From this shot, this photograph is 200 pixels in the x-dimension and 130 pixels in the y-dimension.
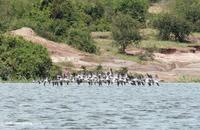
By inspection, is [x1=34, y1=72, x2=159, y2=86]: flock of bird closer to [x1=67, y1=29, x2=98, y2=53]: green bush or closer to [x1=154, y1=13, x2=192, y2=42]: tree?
[x1=67, y1=29, x2=98, y2=53]: green bush

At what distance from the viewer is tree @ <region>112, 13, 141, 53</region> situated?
438 ft

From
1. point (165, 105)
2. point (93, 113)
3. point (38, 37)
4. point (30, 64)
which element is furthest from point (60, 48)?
point (93, 113)

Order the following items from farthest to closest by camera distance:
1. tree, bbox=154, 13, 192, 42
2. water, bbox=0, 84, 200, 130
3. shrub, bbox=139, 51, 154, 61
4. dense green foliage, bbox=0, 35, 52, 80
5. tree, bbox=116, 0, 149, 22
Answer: tree, bbox=116, 0, 149, 22, tree, bbox=154, 13, 192, 42, shrub, bbox=139, 51, 154, 61, dense green foliage, bbox=0, 35, 52, 80, water, bbox=0, 84, 200, 130

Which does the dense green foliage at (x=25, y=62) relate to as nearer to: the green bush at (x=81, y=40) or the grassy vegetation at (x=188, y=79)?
the green bush at (x=81, y=40)

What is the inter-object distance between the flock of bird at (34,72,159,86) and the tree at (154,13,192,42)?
125ft

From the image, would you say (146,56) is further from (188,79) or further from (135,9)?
(135,9)

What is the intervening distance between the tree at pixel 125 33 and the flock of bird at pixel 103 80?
26.7 meters

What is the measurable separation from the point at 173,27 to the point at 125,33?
1287cm

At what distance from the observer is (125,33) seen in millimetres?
134875

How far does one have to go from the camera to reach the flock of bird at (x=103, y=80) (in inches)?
4080

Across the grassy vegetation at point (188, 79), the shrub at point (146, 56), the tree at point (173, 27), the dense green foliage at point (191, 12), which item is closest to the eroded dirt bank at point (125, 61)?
the grassy vegetation at point (188, 79)

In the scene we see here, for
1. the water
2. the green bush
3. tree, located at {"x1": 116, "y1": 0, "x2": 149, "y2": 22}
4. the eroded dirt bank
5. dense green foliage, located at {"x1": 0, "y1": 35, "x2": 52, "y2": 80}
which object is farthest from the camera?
tree, located at {"x1": 116, "y1": 0, "x2": 149, "y2": 22}

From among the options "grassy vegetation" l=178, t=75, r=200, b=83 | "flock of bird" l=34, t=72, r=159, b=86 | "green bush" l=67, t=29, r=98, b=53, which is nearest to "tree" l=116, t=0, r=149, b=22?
"green bush" l=67, t=29, r=98, b=53

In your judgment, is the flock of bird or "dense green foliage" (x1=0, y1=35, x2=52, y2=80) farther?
"dense green foliage" (x1=0, y1=35, x2=52, y2=80)
